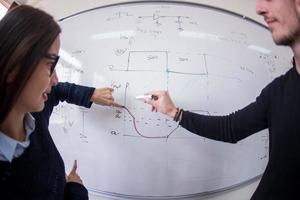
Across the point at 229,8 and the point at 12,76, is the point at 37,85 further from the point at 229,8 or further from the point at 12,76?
the point at 229,8

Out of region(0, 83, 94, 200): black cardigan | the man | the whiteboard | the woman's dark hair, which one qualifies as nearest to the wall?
the whiteboard

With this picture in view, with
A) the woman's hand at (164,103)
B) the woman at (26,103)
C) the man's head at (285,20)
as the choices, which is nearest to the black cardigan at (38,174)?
the woman at (26,103)

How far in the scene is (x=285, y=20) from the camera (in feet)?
2.13

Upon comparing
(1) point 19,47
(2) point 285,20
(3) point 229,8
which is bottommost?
(1) point 19,47

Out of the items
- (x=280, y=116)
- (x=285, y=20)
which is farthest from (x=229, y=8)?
(x=280, y=116)

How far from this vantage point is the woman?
0.52 meters

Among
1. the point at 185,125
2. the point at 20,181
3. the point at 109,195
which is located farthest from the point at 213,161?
the point at 20,181

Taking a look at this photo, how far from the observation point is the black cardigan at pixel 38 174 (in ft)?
1.85

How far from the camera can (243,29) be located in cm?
101

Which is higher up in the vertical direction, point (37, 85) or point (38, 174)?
point (37, 85)

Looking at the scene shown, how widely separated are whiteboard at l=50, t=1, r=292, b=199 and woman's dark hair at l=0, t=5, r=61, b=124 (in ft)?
1.37

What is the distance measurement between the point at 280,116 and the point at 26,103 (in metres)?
0.67

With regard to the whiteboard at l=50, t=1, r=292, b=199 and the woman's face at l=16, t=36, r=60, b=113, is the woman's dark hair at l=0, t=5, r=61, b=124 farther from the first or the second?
the whiteboard at l=50, t=1, r=292, b=199

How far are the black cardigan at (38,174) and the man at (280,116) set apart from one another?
55cm
